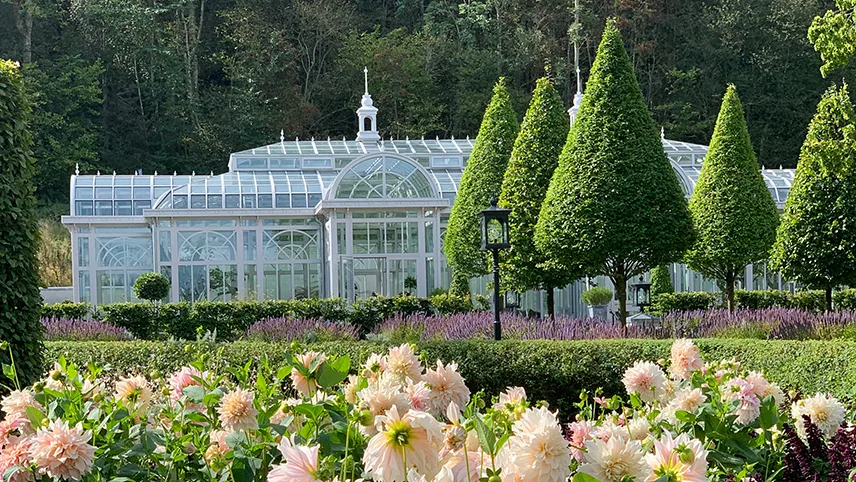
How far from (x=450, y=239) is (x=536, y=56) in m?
19.6

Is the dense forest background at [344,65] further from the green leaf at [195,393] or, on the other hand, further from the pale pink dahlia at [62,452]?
the pale pink dahlia at [62,452]

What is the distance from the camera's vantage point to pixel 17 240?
6133mm

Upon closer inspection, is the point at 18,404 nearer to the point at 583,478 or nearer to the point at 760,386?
the point at 583,478

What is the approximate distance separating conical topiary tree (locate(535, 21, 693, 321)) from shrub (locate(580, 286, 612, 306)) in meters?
6.70

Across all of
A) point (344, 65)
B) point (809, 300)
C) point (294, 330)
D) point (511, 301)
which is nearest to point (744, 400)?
point (294, 330)

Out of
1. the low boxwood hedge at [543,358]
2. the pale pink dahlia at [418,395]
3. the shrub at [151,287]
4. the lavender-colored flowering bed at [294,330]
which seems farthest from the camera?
the shrub at [151,287]

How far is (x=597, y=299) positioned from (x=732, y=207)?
4395 millimetres

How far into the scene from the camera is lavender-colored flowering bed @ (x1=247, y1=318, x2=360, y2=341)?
38.3ft

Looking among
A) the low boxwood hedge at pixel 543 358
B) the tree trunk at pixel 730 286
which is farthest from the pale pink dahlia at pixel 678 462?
the tree trunk at pixel 730 286

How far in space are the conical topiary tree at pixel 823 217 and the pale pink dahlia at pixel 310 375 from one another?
35.9 feet

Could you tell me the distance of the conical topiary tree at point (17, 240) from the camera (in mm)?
6047

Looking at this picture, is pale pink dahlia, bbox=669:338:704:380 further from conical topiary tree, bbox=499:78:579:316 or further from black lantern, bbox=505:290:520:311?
black lantern, bbox=505:290:520:311

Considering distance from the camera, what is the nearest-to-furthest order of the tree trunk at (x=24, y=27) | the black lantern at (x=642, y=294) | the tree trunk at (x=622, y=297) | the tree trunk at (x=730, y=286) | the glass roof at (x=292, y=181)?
the tree trunk at (x=622, y=297) → the tree trunk at (x=730, y=286) → the black lantern at (x=642, y=294) → the glass roof at (x=292, y=181) → the tree trunk at (x=24, y=27)

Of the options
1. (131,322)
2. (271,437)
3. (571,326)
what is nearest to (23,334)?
(271,437)
